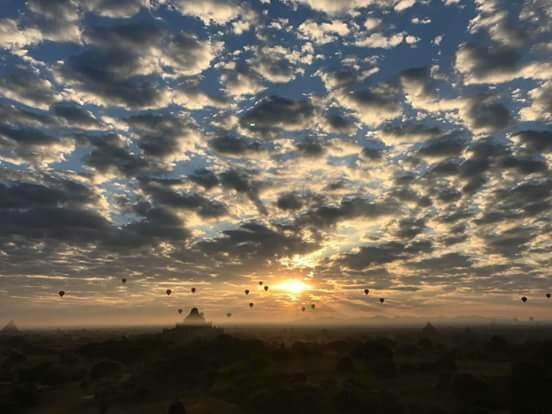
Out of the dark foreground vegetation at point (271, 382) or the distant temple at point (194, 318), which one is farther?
the distant temple at point (194, 318)

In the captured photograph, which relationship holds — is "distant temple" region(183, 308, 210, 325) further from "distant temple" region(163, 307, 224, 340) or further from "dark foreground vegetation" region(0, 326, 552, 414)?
"dark foreground vegetation" region(0, 326, 552, 414)

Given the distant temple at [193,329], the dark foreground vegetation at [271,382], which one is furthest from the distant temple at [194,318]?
the dark foreground vegetation at [271,382]

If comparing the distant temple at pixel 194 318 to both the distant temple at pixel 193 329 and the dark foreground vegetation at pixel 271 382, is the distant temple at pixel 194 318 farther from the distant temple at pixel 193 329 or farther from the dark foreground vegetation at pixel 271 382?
the dark foreground vegetation at pixel 271 382

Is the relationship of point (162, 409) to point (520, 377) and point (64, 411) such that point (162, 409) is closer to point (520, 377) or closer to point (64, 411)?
point (64, 411)

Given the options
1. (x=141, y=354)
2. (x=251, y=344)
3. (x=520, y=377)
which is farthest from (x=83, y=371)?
(x=520, y=377)

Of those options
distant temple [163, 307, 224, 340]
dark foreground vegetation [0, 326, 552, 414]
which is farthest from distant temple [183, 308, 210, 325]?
dark foreground vegetation [0, 326, 552, 414]

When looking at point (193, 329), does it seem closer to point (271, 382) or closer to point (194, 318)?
A: point (194, 318)
